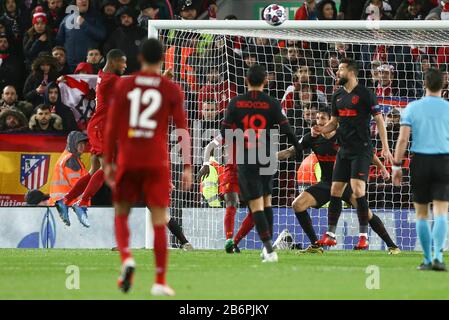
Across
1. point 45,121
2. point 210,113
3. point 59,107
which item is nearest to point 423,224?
point 210,113

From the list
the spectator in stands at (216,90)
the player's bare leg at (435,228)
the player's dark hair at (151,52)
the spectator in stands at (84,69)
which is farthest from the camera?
the spectator in stands at (84,69)

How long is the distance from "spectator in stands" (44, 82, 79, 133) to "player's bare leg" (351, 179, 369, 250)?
5367 millimetres

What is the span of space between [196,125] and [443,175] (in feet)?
22.8

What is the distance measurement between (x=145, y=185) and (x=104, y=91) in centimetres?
546

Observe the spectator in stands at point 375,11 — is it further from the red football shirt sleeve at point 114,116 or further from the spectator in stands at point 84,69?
the red football shirt sleeve at point 114,116

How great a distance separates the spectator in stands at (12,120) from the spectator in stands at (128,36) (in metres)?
2.57

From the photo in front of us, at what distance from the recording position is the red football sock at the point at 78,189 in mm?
16609

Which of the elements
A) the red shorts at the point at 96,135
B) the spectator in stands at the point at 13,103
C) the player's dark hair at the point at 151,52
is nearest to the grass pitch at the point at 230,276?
the red shorts at the point at 96,135

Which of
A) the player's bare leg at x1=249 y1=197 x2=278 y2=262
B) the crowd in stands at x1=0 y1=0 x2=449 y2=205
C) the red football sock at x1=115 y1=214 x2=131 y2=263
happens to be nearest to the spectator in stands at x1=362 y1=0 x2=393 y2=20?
the crowd in stands at x1=0 y1=0 x2=449 y2=205

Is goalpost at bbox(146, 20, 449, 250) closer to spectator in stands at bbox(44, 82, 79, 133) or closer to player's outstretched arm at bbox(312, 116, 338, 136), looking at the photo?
spectator in stands at bbox(44, 82, 79, 133)

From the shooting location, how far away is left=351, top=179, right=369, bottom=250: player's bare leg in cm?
1562

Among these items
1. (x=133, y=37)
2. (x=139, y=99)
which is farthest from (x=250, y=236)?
(x=139, y=99)

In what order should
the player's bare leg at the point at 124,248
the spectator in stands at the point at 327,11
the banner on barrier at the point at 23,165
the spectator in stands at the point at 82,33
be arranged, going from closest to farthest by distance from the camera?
1. the player's bare leg at the point at 124,248
2. the banner on barrier at the point at 23,165
3. the spectator in stands at the point at 327,11
4. the spectator in stands at the point at 82,33

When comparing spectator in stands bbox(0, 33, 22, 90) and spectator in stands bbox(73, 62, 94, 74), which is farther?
spectator in stands bbox(0, 33, 22, 90)
